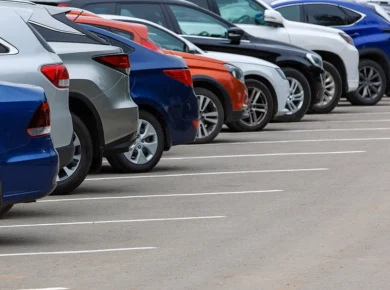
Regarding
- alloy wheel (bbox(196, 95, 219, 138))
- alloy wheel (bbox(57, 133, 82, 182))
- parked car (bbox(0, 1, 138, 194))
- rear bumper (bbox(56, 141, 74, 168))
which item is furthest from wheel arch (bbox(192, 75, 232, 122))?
rear bumper (bbox(56, 141, 74, 168))

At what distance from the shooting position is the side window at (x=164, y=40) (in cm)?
1720

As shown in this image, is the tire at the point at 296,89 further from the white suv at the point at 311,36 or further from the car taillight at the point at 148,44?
the car taillight at the point at 148,44

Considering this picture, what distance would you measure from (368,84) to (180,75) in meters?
11.1

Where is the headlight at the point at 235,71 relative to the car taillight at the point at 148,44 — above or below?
below

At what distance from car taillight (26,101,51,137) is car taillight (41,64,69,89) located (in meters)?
1.39

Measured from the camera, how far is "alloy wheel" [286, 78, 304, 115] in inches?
826

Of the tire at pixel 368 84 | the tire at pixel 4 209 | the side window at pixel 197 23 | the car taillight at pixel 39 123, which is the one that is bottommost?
the tire at pixel 368 84

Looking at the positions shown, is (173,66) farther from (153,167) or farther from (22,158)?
(22,158)

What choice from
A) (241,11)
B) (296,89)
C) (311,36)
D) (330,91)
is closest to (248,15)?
(241,11)

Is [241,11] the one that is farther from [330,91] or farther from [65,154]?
[65,154]

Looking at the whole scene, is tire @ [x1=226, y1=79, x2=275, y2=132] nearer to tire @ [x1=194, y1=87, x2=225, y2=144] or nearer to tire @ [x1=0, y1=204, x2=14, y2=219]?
tire @ [x1=194, y1=87, x2=225, y2=144]

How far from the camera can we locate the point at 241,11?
73.1ft

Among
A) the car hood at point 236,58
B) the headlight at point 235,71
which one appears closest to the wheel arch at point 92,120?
the headlight at point 235,71

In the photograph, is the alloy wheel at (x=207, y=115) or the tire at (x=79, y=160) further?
the alloy wheel at (x=207, y=115)
